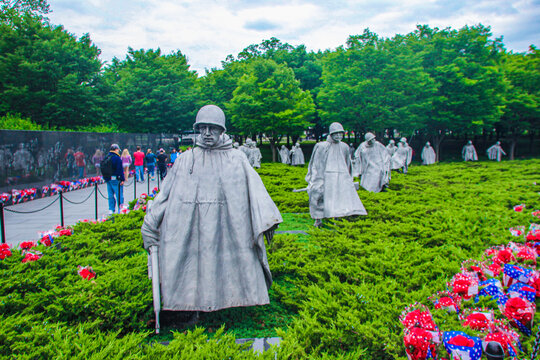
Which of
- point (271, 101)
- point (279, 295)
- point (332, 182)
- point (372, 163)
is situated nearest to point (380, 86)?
point (271, 101)

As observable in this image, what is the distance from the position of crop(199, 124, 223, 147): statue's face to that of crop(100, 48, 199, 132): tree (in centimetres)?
3204

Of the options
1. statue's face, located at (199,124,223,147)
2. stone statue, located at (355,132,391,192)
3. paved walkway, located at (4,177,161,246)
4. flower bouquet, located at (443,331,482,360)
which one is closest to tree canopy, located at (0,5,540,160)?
stone statue, located at (355,132,391,192)

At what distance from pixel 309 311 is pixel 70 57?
29888 mm

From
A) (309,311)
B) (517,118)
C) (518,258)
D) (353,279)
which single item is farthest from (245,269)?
(517,118)

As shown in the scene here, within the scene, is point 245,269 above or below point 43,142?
below

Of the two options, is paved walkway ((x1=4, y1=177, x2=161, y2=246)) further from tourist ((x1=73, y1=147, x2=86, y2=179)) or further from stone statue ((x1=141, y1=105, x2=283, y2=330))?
stone statue ((x1=141, y1=105, x2=283, y2=330))

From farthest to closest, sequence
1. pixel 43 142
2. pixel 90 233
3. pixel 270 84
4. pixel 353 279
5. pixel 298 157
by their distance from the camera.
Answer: pixel 298 157, pixel 270 84, pixel 43 142, pixel 90 233, pixel 353 279

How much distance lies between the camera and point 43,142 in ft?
47.2

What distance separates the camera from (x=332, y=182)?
7.72 meters

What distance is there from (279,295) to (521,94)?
3648cm

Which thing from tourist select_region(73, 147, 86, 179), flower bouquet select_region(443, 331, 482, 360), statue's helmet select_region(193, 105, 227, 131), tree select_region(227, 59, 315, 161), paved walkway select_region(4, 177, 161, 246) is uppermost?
tree select_region(227, 59, 315, 161)

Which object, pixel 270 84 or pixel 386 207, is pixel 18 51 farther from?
pixel 386 207

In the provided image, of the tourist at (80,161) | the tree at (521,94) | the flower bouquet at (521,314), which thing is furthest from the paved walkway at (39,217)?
the tree at (521,94)

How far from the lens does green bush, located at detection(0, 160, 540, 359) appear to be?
121 inches
